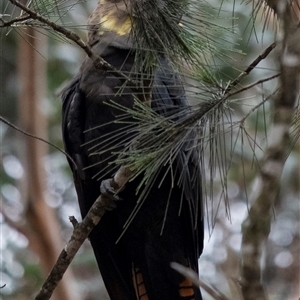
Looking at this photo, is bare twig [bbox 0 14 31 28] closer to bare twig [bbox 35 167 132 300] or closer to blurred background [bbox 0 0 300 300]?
bare twig [bbox 35 167 132 300]

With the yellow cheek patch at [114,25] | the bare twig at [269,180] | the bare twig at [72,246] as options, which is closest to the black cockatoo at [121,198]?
the yellow cheek patch at [114,25]

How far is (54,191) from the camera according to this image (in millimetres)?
5137

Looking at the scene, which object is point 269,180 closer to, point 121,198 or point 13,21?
point 13,21

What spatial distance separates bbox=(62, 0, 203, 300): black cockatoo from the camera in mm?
2242

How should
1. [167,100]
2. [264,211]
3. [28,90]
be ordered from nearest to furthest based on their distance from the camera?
[264,211], [167,100], [28,90]


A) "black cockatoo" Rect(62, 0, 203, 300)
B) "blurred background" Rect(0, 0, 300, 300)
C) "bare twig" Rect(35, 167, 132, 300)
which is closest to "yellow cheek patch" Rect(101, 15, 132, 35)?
"black cockatoo" Rect(62, 0, 203, 300)

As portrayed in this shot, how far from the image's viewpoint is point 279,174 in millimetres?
1061

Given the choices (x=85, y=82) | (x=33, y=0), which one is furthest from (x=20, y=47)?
(x=33, y=0)

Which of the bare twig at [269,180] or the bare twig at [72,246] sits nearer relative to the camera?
the bare twig at [269,180]

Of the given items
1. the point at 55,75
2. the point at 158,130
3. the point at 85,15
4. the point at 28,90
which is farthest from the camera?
the point at 55,75

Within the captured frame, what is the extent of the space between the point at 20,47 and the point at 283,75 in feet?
9.59

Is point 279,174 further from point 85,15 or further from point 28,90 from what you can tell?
point 85,15

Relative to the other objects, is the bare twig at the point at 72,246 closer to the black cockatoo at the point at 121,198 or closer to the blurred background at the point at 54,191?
the black cockatoo at the point at 121,198

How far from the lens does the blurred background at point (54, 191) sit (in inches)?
146
